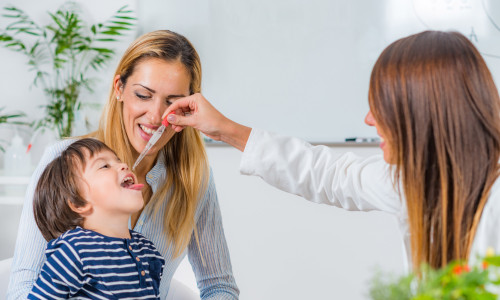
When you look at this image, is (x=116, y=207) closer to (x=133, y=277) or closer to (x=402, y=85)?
(x=133, y=277)

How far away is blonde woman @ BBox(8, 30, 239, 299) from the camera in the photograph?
A: 1.53m

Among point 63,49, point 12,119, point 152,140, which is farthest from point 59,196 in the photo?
point 12,119

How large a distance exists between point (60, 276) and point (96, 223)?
0.19 m

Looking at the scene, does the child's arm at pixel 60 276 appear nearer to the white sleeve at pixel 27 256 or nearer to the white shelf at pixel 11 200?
the white sleeve at pixel 27 256

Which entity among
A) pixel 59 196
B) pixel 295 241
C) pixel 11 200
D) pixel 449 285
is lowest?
pixel 295 241

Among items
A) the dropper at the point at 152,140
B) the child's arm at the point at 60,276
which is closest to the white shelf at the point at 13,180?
the dropper at the point at 152,140

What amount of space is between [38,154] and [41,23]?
672mm

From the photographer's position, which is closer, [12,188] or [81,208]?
[81,208]

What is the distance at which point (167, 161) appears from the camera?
1.67m

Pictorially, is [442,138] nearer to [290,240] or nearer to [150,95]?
[150,95]

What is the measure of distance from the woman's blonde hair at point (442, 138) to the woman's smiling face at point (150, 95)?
2.40ft

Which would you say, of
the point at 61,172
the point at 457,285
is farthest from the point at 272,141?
the point at 457,285

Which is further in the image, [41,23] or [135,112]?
[41,23]

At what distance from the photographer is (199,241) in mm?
1618
